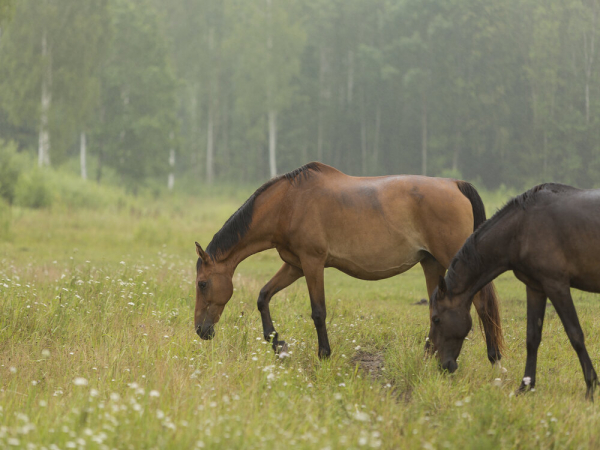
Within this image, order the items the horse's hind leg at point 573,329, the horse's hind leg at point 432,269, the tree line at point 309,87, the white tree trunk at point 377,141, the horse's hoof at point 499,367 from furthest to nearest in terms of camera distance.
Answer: the white tree trunk at point 377,141 < the tree line at point 309,87 < the horse's hind leg at point 432,269 < the horse's hoof at point 499,367 < the horse's hind leg at point 573,329

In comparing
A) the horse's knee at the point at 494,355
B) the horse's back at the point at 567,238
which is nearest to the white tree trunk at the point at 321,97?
the horse's knee at the point at 494,355

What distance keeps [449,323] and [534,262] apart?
906mm

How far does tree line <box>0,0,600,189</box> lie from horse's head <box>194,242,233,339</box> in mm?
25234

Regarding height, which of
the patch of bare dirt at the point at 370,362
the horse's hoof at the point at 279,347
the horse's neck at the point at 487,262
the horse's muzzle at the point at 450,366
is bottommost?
the patch of bare dirt at the point at 370,362

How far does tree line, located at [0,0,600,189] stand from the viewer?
30.2m

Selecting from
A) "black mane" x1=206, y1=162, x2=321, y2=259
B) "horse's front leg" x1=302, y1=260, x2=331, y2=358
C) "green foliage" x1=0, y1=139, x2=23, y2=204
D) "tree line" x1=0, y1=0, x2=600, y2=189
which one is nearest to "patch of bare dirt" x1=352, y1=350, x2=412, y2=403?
"horse's front leg" x1=302, y1=260, x2=331, y2=358

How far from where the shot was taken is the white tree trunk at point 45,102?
93.4 feet

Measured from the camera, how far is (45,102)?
28891 mm

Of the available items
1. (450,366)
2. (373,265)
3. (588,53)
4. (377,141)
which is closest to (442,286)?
(450,366)

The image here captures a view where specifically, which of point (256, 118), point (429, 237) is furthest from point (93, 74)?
point (429, 237)

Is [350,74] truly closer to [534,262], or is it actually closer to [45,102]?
[45,102]

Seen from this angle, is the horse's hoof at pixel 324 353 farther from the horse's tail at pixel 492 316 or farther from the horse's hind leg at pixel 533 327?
the horse's hind leg at pixel 533 327

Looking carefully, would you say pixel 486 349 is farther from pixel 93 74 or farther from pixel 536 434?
pixel 93 74

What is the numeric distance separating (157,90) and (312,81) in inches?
509
